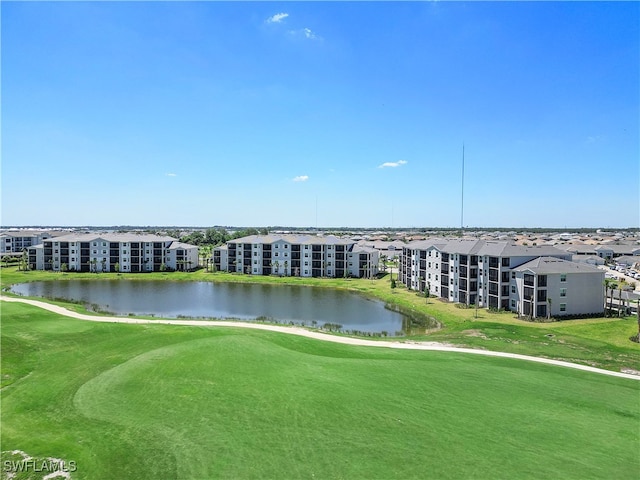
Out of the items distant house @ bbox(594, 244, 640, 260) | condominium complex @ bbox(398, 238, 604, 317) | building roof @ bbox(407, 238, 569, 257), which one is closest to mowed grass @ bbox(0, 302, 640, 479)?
condominium complex @ bbox(398, 238, 604, 317)

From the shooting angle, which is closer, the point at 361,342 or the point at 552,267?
the point at 361,342

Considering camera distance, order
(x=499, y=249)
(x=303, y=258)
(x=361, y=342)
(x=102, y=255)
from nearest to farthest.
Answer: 1. (x=361, y=342)
2. (x=499, y=249)
3. (x=303, y=258)
4. (x=102, y=255)

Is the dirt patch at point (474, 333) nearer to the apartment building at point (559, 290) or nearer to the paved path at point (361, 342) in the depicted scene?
the paved path at point (361, 342)

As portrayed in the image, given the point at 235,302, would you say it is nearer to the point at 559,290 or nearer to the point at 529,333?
the point at 529,333

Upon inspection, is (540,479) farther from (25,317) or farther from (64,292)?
(64,292)

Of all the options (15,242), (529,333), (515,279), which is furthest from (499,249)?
(15,242)

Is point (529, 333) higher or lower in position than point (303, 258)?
lower
